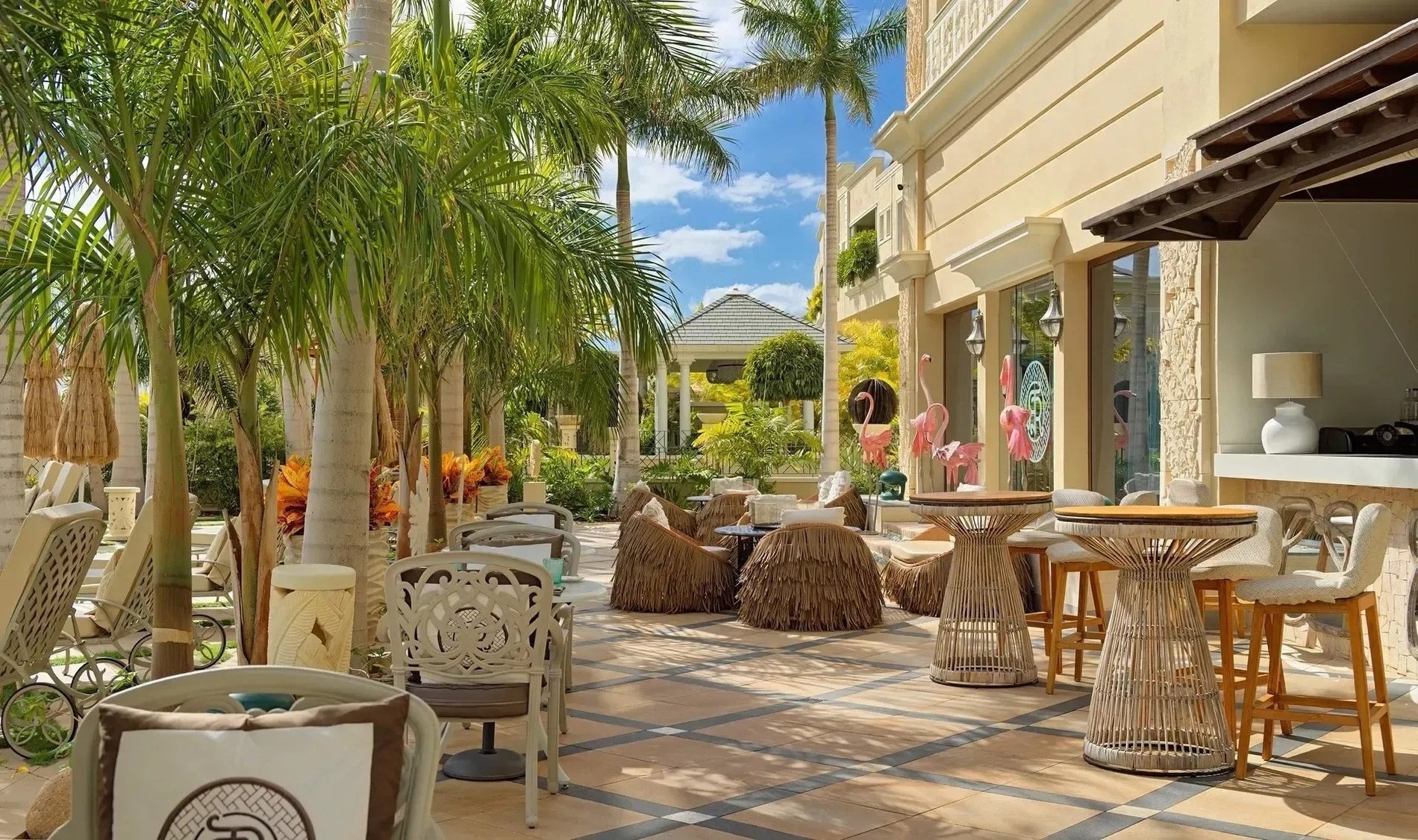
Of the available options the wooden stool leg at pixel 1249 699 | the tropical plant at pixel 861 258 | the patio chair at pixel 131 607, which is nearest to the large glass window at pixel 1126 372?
the wooden stool leg at pixel 1249 699

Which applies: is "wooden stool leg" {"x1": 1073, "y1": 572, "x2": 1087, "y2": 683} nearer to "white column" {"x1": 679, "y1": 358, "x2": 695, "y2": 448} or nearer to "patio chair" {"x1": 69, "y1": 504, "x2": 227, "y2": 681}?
"patio chair" {"x1": 69, "y1": 504, "x2": 227, "y2": 681}

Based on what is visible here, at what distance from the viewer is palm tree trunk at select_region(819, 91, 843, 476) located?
19.8m

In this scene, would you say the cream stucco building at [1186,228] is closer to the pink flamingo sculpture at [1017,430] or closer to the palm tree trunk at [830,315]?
the pink flamingo sculpture at [1017,430]

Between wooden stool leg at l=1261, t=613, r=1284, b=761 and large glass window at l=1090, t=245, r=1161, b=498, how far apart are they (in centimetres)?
439

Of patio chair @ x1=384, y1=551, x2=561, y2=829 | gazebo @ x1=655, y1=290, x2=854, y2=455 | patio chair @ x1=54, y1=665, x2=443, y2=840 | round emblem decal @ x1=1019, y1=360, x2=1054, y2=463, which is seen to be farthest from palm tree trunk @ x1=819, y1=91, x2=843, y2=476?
patio chair @ x1=54, y1=665, x2=443, y2=840

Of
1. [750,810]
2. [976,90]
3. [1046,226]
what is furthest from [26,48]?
[976,90]

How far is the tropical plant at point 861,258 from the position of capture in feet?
85.0

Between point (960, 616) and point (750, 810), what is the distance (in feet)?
8.96

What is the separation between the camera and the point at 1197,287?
8.27m

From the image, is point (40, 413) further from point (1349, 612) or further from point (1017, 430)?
point (1349, 612)

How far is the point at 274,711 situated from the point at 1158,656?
3.81 m

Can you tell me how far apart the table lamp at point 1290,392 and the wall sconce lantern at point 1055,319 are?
3545 mm

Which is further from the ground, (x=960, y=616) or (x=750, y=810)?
(x=960, y=616)

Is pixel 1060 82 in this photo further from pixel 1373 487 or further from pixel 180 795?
pixel 180 795
